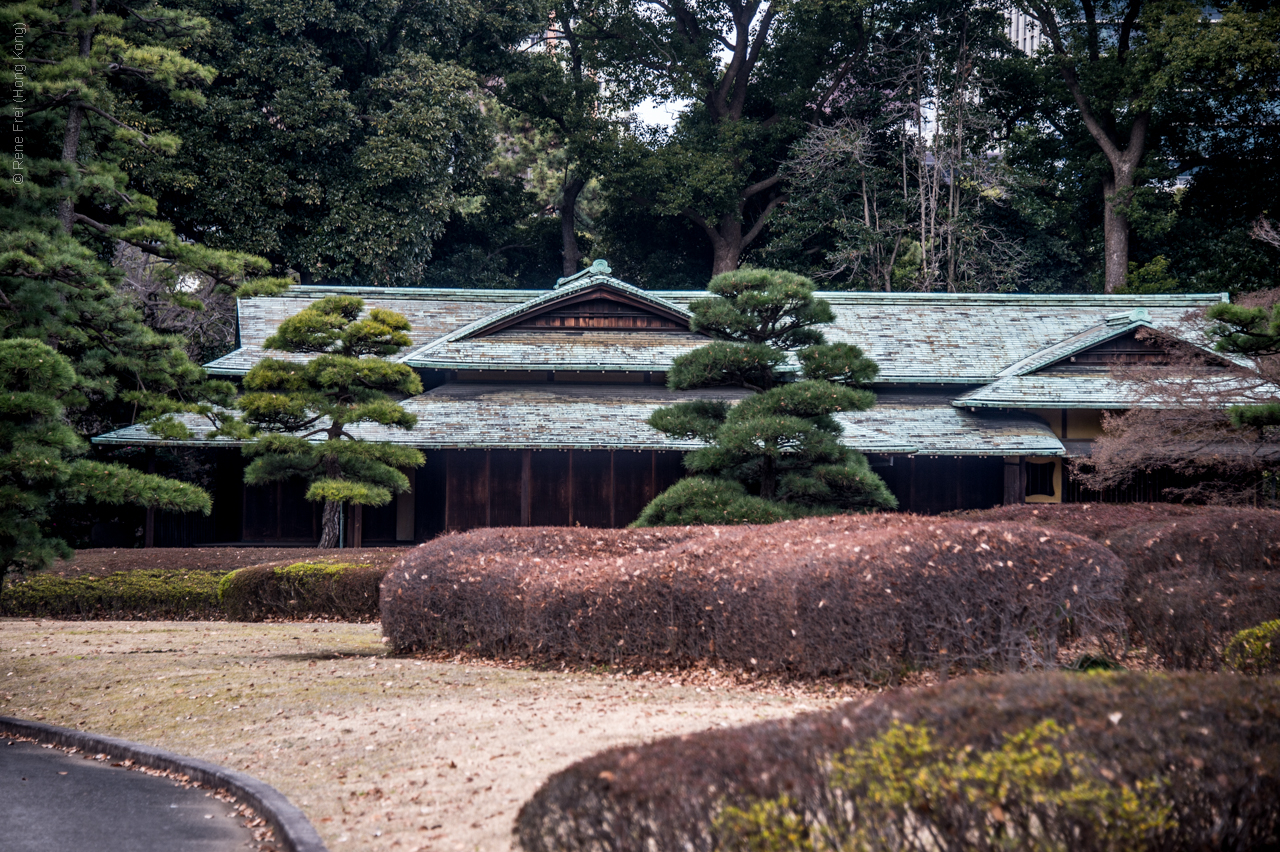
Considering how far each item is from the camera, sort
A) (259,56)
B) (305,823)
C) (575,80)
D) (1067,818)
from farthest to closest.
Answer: (575,80), (259,56), (305,823), (1067,818)

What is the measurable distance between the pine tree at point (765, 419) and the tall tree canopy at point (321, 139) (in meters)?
16.5

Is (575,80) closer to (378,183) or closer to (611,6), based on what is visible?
(611,6)

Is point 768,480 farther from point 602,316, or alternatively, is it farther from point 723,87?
point 723,87

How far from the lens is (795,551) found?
9.01 metres

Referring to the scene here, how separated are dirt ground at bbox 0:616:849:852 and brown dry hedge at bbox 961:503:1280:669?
2.69 m

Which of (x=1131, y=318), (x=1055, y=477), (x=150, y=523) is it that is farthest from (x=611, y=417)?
(x=1131, y=318)

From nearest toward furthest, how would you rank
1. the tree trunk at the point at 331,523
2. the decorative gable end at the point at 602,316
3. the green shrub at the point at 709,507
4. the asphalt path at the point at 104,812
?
the asphalt path at the point at 104,812 < the green shrub at the point at 709,507 < the tree trunk at the point at 331,523 < the decorative gable end at the point at 602,316

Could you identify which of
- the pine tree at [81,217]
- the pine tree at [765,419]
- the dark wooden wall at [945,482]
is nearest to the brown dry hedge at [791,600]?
the pine tree at [765,419]

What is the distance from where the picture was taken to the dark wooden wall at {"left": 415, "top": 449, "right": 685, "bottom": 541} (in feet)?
67.3

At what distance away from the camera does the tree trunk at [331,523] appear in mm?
18656

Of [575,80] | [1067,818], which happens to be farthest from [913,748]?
[575,80]

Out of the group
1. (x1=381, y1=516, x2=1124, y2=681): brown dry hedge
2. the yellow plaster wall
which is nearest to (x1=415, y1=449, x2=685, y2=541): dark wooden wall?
the yellow plaster wall

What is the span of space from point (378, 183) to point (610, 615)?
22932 mm

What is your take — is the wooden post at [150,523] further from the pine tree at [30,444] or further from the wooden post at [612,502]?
the wooden post at [612,502]
